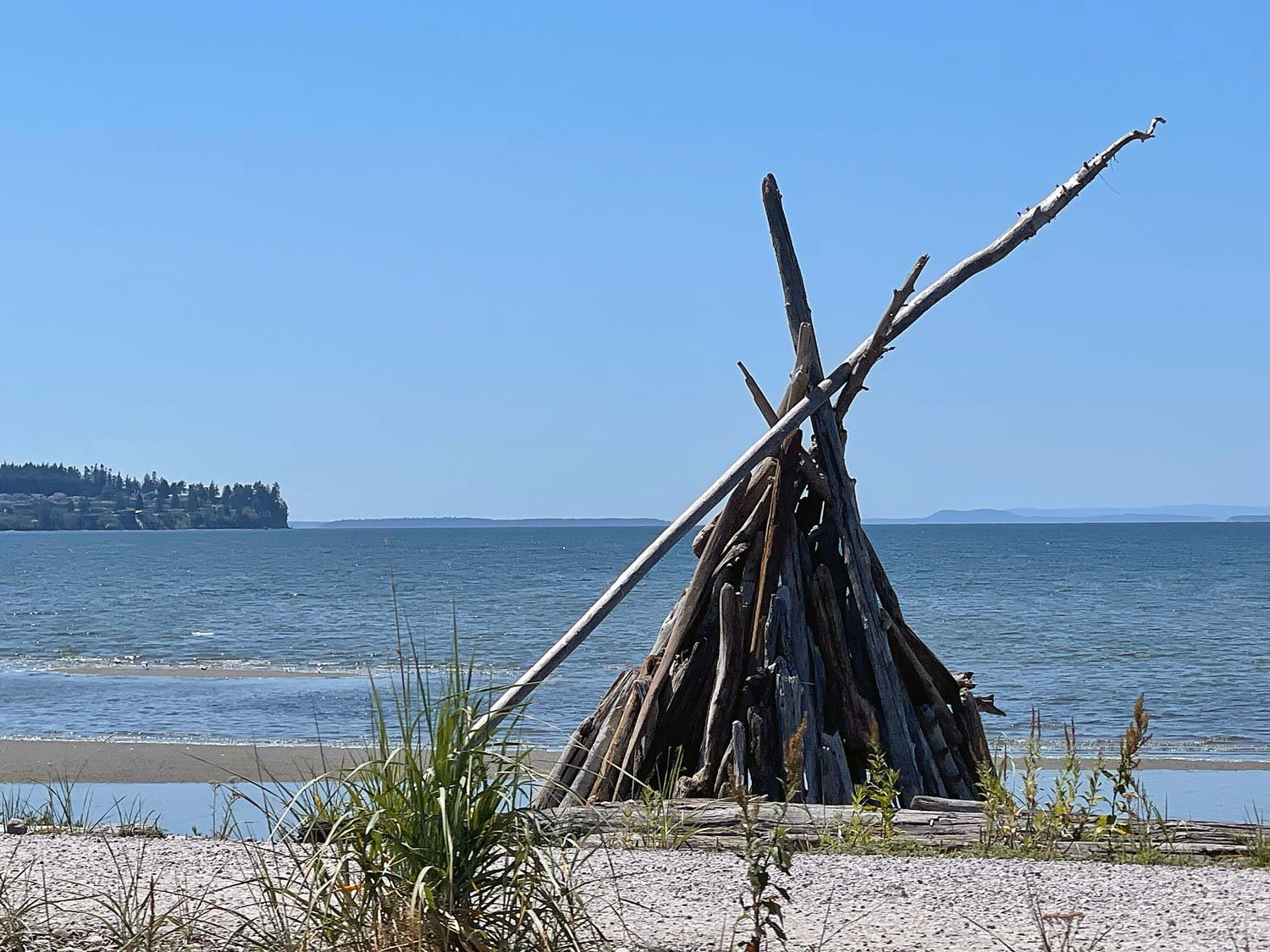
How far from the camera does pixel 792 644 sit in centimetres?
774

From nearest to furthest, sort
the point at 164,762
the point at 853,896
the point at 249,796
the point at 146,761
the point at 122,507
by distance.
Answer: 1. the point at 853,896
2. the point at 249,796
3. the point at 164,762
4. the point at 146,761
5. the point at 122,507

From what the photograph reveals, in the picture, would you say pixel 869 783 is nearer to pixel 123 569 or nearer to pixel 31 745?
pixel 31 745

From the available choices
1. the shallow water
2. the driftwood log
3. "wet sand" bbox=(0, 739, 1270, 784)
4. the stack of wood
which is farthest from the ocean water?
the shallow water

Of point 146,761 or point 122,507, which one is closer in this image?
point 146,761

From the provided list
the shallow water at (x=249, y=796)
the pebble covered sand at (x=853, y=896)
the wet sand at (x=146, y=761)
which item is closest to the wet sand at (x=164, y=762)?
the wet sand at (x=146, y=761)

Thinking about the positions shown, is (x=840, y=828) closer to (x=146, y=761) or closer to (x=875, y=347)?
(x=875, y=347)

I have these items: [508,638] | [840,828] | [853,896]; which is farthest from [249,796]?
[508,638]

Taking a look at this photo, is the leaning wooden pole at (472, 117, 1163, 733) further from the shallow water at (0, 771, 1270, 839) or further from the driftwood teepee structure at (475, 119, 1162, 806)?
the shallow water at (0, 771, 1270, 839)

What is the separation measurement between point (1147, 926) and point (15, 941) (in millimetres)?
3701

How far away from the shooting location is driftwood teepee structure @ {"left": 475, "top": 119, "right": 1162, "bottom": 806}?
7.59 m

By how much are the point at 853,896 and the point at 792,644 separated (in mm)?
2607

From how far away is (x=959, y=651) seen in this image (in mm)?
27719

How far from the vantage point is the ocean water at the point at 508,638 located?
17953 mm

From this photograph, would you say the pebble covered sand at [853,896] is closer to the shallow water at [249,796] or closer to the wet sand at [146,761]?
the shallow water at [249,796]
